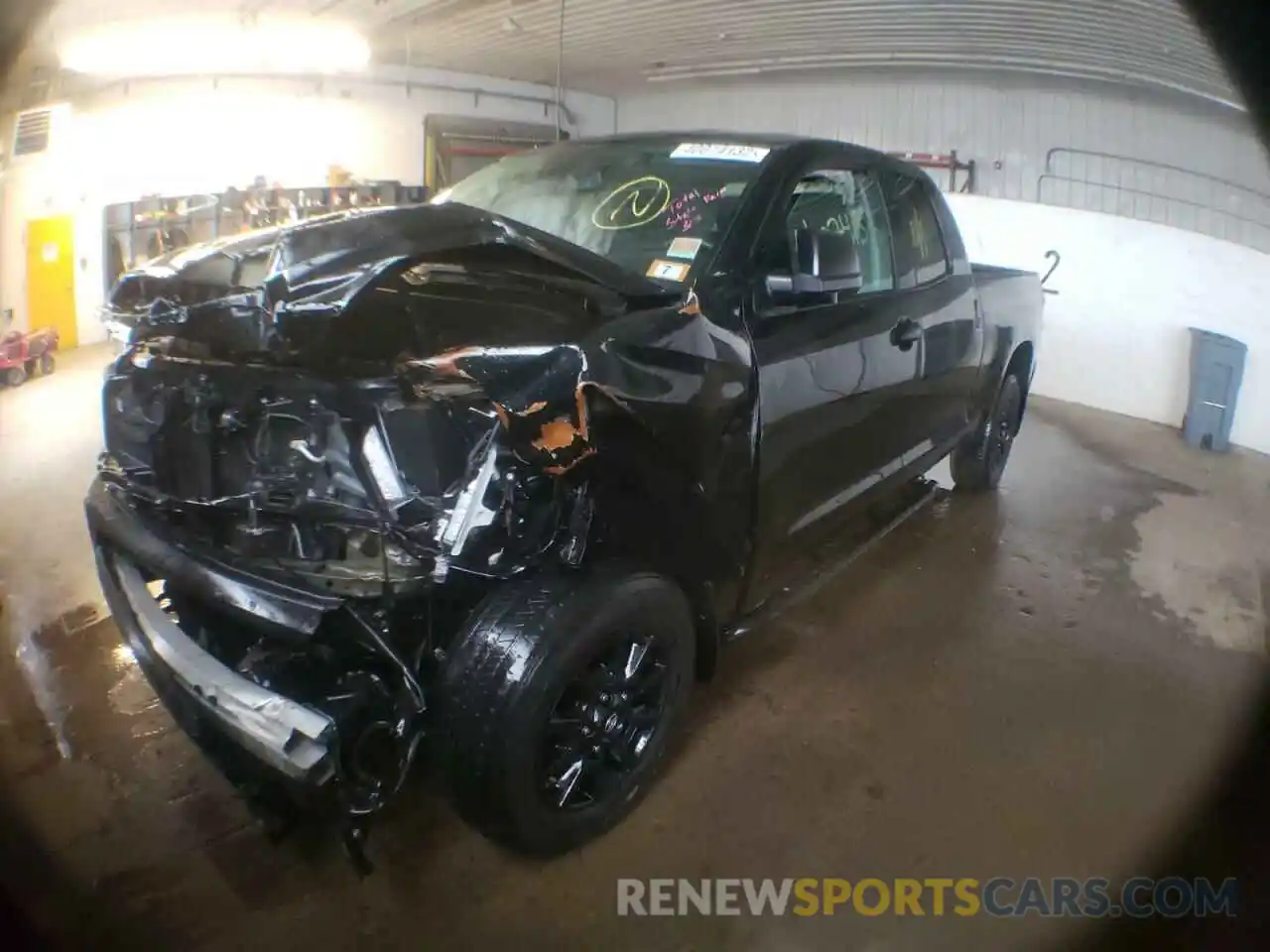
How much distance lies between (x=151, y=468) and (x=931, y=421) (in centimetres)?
254

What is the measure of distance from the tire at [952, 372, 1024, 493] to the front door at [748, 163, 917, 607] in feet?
4.16

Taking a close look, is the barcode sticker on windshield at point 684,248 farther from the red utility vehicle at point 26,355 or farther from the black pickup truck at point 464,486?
the red utility vehicle at point 26,355

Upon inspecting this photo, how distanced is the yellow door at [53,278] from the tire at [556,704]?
4.09 ft

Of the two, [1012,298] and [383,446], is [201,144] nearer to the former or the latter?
[383,446]

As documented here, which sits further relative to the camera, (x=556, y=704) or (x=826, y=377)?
(x=826, y=377)

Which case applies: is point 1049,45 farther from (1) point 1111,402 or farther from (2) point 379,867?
(2) point 379,867

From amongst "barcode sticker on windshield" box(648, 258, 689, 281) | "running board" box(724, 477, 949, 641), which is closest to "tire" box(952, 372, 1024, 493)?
"running board" box(724, 477, 949, 641)

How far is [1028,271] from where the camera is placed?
4031mm

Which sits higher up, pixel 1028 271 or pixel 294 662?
pixel 1028 271

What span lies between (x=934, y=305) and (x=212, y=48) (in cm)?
233

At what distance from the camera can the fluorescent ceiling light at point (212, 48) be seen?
1901 millimetres

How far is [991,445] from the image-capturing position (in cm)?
Result: 402

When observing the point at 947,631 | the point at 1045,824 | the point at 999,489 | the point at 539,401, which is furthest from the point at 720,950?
the point at 999,489

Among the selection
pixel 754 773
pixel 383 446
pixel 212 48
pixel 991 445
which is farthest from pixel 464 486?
pixel 991 445
